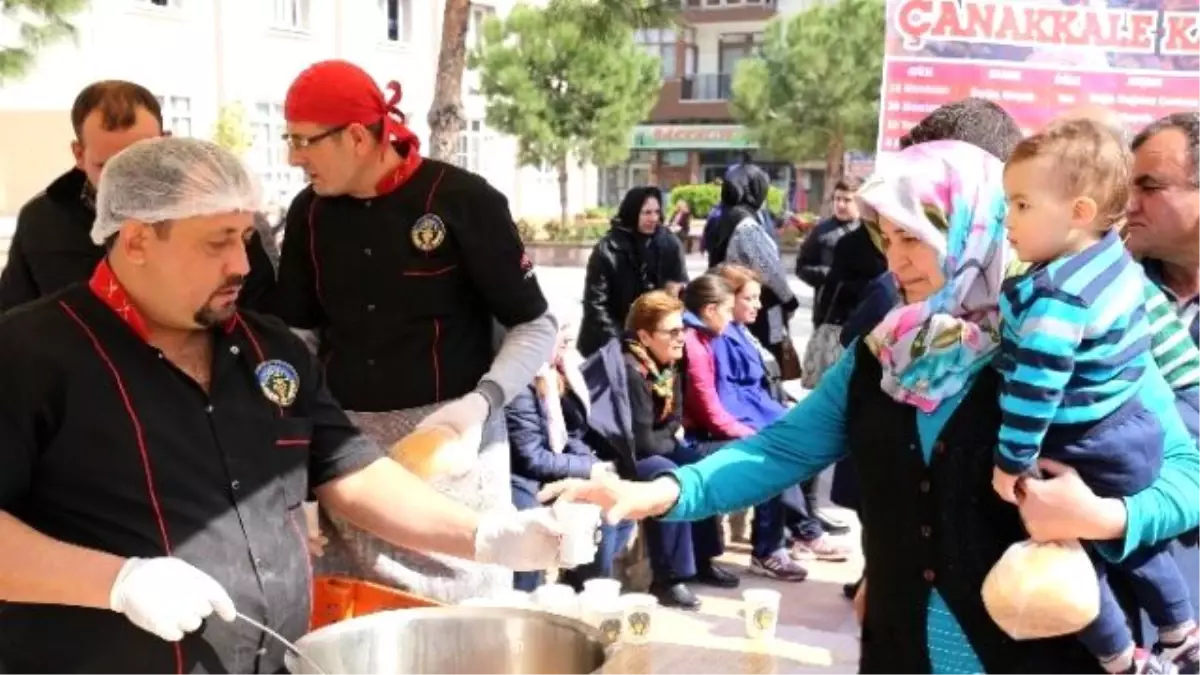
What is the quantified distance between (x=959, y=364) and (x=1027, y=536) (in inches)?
10.1

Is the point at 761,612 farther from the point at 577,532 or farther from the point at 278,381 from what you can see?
the point at 278,381

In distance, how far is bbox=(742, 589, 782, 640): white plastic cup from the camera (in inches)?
155

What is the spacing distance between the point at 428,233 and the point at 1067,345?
1.38 meters

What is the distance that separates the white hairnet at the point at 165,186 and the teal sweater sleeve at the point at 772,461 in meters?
0.83

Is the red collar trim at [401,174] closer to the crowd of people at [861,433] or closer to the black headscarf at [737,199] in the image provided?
the crowd of people at [861,433]

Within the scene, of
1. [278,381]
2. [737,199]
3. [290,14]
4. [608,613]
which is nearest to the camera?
[278,381]

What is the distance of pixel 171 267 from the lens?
1.74 meters

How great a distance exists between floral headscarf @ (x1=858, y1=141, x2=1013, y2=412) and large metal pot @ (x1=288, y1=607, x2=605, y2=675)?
0.59 m

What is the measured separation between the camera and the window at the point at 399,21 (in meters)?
25.8

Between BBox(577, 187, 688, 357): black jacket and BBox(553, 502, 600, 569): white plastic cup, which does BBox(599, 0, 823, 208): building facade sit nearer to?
BBox(577, 187, 688, 357): black jacket

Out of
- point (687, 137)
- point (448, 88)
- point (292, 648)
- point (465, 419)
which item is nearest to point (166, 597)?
point (292, 648)

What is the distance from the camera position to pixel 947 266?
1.64 metres

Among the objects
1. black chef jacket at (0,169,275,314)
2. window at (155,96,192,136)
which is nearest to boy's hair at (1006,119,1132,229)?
black chef jacket at (0,169,275,314)

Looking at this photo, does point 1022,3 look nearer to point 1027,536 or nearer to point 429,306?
point 429,306
